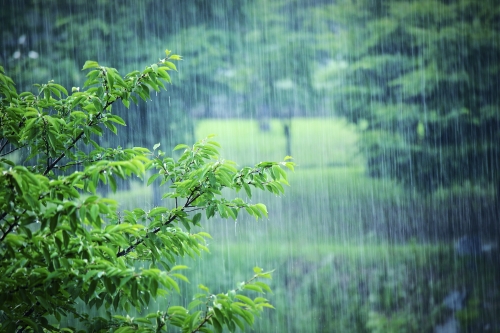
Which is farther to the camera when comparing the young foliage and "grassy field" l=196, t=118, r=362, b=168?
"grassy field" l=196, t=118, r=362, b=168

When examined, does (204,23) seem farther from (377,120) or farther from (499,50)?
(499,50)

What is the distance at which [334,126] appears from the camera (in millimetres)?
5734

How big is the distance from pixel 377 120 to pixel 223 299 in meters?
4.23

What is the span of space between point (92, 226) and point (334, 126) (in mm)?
4138

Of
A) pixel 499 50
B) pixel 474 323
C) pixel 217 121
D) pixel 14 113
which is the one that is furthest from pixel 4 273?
pixel 499 50

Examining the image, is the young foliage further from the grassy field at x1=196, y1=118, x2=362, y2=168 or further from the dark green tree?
the dark green tree

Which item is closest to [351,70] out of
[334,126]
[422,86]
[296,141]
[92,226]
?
[334,126]

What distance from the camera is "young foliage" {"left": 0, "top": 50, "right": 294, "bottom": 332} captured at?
1655 millimetres

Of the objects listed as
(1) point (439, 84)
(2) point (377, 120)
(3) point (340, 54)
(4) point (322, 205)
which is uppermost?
(3) point (340, 54)

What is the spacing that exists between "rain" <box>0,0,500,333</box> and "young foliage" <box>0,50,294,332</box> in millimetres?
3239

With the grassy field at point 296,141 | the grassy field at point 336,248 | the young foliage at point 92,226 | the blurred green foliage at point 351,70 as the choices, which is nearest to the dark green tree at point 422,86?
the blurred green foliage at point 351,70

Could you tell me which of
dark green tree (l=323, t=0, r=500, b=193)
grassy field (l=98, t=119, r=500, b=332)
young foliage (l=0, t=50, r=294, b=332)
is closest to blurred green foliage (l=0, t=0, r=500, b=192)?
dark green tree (l=323, t=0, r=500, b=193)

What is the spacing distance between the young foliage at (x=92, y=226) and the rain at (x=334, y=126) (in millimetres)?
3239

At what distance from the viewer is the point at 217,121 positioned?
562 centimetres
